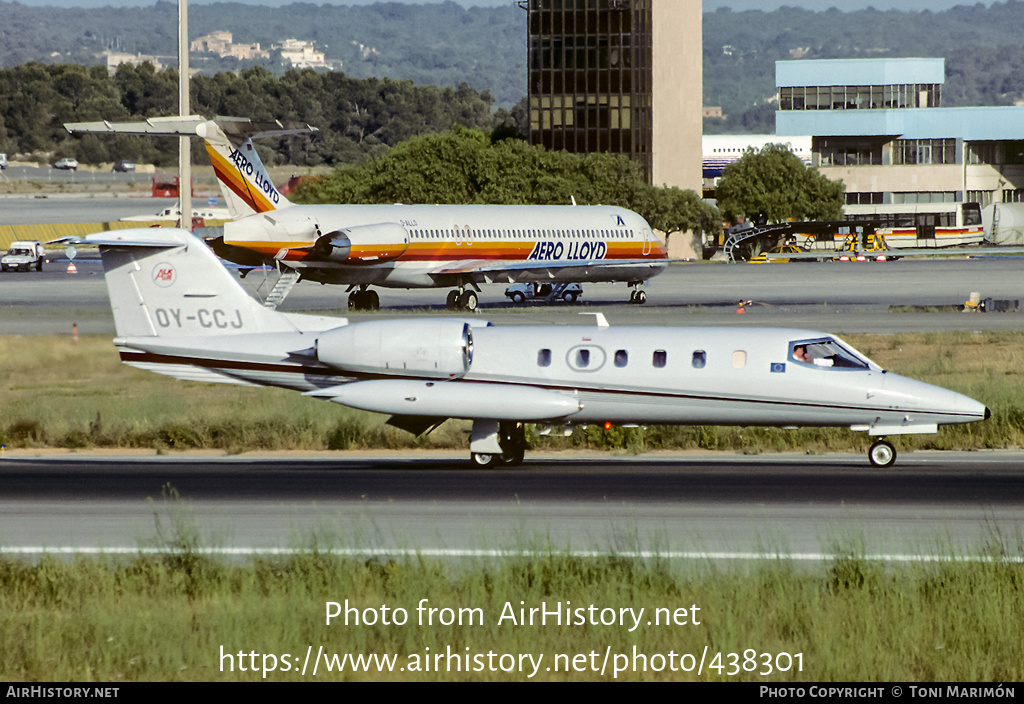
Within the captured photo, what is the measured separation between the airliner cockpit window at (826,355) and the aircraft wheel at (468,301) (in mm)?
34844

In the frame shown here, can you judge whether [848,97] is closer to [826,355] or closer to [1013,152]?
[1013,152]

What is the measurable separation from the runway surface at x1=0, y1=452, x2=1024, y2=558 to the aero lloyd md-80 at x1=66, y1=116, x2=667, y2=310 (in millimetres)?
26940

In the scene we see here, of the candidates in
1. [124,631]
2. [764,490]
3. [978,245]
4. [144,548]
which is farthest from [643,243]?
[978,245]

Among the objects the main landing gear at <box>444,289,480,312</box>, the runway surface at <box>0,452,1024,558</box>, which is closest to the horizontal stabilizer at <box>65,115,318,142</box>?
the main landing gear at <box>444,289,480,312</box>

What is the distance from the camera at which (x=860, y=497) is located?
779 inches

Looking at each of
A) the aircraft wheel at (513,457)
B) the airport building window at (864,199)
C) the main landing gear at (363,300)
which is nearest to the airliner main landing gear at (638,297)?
the main landing gear at (363,300)

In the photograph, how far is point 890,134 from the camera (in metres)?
144

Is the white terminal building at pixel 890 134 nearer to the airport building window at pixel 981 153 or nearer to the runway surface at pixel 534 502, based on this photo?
the airport building window at pixel 981 153

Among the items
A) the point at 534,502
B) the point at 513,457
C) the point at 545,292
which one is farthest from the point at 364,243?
the point at 534,502

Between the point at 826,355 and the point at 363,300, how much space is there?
36569 mm

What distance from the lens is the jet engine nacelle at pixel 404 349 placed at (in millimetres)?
23219

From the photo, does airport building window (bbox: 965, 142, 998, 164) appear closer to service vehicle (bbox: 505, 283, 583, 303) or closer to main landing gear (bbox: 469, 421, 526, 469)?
service vehicle (bbox: 505, 283, 583, 303)
